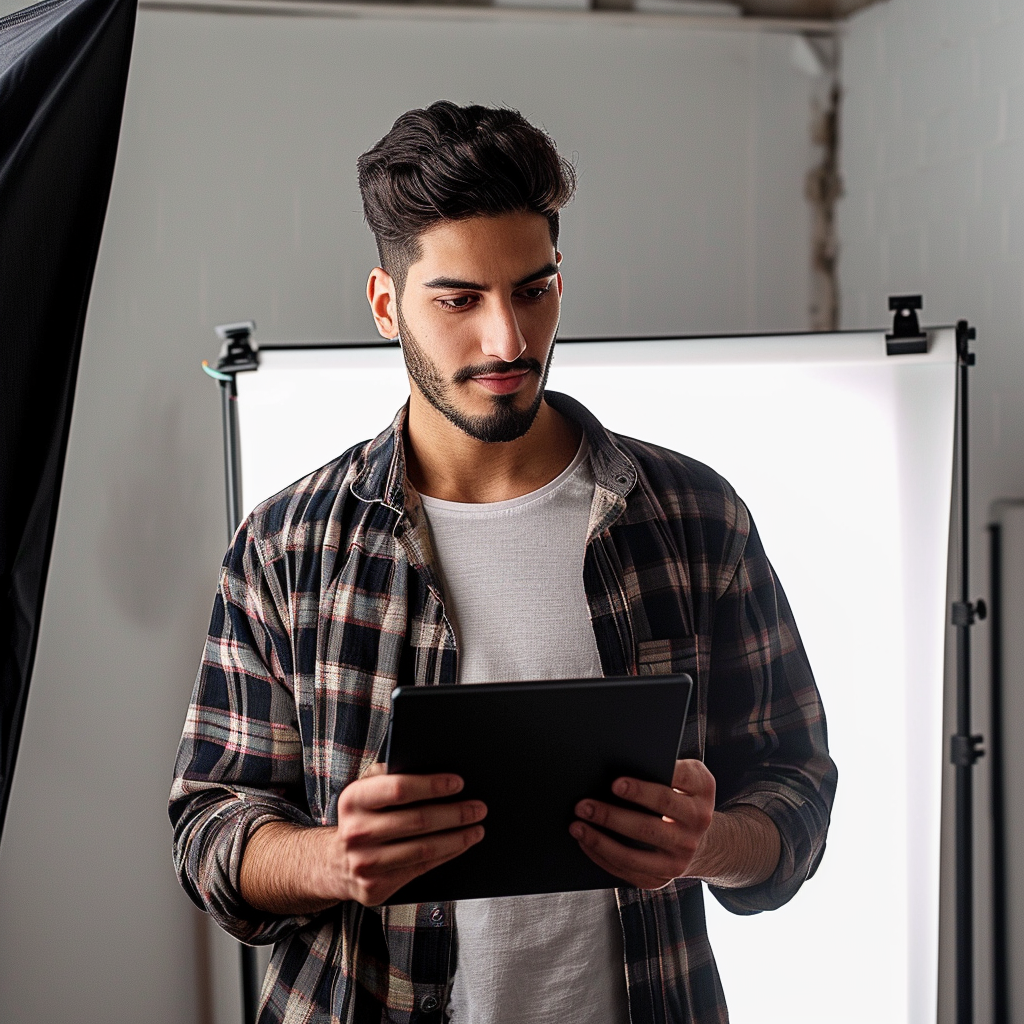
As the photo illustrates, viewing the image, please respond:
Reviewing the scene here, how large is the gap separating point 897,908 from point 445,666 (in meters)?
1.00

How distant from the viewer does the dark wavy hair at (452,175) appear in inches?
47.5

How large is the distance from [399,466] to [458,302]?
200 millimetres

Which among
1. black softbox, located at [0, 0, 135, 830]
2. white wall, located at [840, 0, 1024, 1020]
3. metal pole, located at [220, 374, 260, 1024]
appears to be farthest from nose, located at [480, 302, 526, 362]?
white wall, located at [840, 0, 1024, 1020]

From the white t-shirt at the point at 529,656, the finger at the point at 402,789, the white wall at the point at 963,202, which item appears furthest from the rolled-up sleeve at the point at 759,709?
the white wall at the point at 963,202

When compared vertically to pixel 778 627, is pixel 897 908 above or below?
below

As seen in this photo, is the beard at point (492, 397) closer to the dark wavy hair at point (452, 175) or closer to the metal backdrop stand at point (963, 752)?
the dark wavy hair at point (452, 175)

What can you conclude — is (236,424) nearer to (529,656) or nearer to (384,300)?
(384,300)

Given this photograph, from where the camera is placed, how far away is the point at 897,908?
5.71 feet

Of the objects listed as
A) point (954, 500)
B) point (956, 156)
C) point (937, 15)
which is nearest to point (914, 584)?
point (954, 500)

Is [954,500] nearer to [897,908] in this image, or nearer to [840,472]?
[840,472]

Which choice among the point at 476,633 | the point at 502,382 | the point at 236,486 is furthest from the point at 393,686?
the point at 236,486

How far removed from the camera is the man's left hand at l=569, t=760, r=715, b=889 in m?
0.97

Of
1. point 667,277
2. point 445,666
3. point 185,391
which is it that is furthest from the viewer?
point 667,277

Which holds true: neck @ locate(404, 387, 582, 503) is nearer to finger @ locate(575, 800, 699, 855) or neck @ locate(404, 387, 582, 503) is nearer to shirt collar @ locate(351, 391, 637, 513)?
shirt collar @ locate(351, 391, 637, 513)
